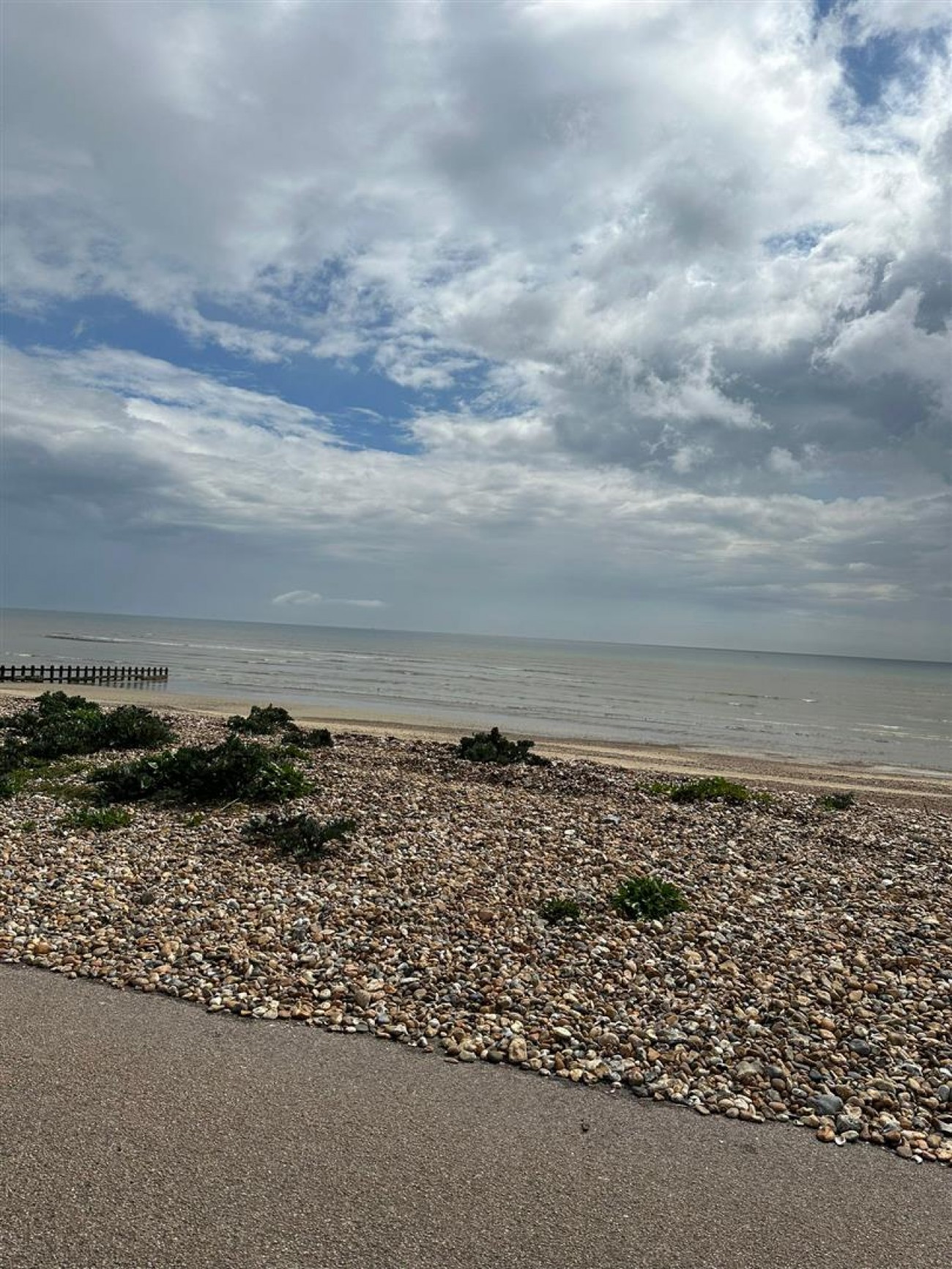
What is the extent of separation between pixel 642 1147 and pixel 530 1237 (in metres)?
1.01

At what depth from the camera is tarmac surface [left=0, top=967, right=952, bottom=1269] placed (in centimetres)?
374

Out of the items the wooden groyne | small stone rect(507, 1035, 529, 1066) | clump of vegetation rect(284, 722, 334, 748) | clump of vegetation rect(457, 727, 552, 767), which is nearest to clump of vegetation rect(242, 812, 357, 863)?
small stone rect(507, 1035, 529, 1066)

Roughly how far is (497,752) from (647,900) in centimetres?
1095

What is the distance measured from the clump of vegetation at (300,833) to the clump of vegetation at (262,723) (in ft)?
39.4

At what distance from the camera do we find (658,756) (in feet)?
104

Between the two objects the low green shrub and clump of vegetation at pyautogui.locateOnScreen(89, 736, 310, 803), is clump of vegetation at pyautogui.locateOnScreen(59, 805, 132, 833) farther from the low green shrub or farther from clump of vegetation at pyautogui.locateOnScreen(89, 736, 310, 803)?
the low green shrub

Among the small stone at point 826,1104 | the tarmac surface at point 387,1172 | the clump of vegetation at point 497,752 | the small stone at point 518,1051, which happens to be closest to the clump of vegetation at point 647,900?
the small stone at point 518,1051

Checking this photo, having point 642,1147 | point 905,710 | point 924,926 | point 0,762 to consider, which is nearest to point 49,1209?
point 642,1147

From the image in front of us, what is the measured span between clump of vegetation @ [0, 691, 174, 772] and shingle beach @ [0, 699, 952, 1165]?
397 cm

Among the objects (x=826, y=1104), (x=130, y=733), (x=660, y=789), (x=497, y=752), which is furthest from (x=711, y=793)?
(x=130, y=733)

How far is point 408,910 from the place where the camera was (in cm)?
793

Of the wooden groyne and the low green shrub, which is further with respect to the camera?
the wooden groyne

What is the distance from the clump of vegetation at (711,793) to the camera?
14.8 metres

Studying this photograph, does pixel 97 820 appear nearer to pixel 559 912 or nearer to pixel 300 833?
pixel 300 833
